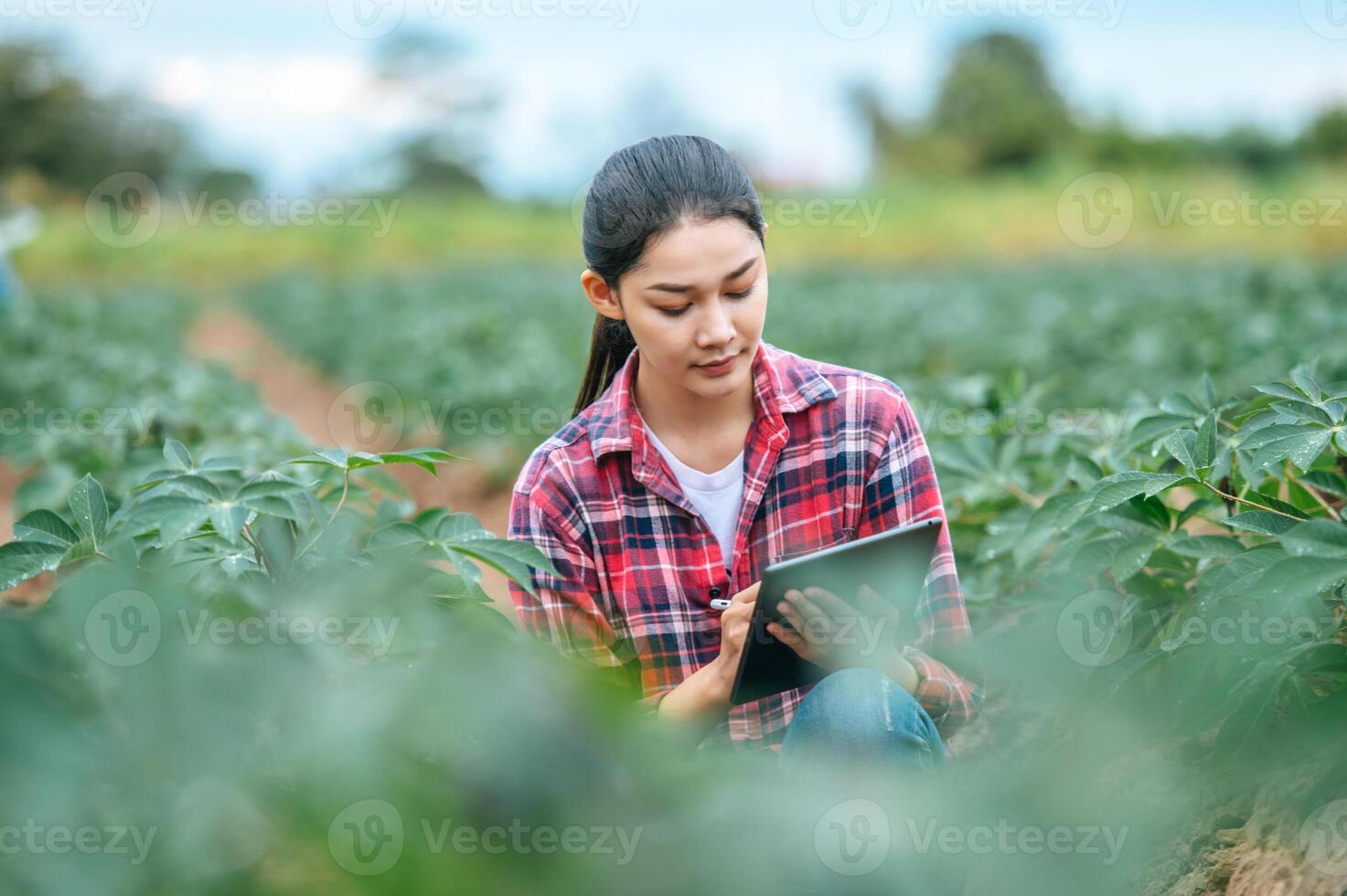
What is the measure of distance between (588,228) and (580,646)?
2.13ft

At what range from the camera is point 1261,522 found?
1.40 m

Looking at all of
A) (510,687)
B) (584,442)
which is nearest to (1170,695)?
(584,442)

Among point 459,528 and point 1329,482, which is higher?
point 459,528

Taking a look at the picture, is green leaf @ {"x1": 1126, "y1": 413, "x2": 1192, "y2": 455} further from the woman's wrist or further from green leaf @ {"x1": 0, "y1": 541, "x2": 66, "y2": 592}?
green leaf @ {"x1": 0, "y1": 541, "x2": 66, "y2": 592}

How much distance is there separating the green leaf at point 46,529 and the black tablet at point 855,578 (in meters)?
0.81

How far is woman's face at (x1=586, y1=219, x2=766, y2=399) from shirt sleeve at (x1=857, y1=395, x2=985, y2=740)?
0.27m

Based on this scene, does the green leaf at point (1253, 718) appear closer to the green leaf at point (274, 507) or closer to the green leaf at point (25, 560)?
the green leaf at point (274, 507)

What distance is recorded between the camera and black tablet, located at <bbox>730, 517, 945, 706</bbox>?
3.75 feet

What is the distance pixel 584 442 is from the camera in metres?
1.81

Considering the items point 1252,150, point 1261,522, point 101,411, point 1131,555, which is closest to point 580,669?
point 1261,522

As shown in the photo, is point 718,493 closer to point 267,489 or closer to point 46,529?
point 267,489

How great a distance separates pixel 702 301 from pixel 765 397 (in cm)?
22

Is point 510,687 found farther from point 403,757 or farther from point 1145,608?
point 1145,608

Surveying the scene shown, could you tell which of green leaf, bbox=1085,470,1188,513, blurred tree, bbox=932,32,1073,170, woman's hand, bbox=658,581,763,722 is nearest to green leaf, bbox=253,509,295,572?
woman's hand, bbox=658,581,763,722
